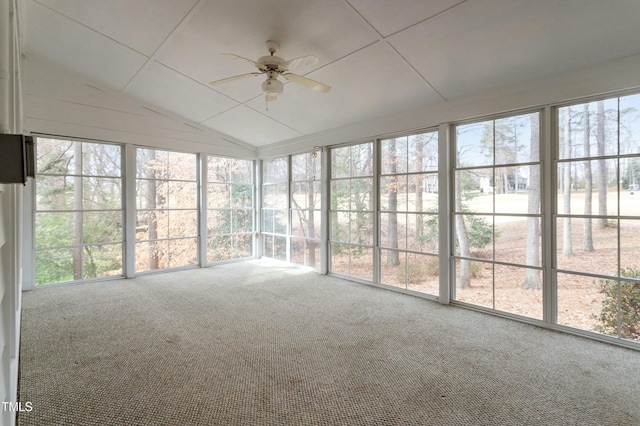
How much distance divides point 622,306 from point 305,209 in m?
4.81

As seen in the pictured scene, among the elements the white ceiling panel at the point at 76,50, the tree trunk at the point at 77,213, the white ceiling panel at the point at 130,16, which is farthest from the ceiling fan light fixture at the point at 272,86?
the tree trunk at the point at 77,213

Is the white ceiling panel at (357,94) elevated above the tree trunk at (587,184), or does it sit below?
above

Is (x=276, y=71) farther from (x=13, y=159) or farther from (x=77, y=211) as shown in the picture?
(x=77, y=211)

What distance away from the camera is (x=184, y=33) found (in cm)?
338

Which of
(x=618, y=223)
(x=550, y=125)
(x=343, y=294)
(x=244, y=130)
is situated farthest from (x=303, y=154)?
(x=618, y=223)

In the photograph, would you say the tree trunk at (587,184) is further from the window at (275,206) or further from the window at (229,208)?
the window at (229,208)

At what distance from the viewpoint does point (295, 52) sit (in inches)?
136

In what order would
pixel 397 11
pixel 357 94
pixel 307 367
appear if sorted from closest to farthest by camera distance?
pixel 307 367, pixel 397 11, pixel 357 94

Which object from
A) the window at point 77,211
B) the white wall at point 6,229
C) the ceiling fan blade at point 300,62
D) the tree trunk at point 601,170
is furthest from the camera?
the window at point 77,211

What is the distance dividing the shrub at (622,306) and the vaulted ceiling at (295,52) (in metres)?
2.24

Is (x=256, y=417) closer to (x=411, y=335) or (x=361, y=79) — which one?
(x=411, y=335)

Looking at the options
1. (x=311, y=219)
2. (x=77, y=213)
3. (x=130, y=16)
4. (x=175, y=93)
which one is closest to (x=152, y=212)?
(x=77, y=213)

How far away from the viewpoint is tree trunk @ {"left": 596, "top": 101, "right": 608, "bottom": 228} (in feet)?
9.99

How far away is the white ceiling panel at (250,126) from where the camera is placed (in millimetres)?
5363
